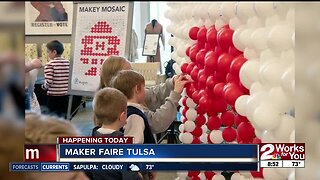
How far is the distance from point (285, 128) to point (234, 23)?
0.25 meters

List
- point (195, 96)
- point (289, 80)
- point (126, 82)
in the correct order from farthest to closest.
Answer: point (195, 96) < point (126, 82) < point (289, 80)

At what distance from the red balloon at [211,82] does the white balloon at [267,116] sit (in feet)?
0.98

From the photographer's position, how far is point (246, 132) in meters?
0.79

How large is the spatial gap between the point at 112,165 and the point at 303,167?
0.26m

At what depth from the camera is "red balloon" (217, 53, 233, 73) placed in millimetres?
867

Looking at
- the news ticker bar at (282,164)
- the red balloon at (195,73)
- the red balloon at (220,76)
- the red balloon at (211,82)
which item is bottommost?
the news ticker bar at (282,164)

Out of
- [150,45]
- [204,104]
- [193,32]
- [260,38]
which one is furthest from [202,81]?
[150,45]

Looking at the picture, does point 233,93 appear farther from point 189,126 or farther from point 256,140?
point 189,126

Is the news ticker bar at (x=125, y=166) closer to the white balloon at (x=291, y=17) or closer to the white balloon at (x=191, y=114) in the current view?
the white balloon at (x=291, y=17)

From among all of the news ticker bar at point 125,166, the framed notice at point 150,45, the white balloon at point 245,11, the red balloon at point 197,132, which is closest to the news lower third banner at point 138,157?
the news ticker bar at point 125,166

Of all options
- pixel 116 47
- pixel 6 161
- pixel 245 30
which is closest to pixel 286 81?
pixel 245 30

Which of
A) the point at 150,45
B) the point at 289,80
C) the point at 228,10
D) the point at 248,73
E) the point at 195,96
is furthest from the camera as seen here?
the point at 150,45

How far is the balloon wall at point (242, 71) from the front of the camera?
2.13 feet

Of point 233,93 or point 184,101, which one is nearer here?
point 233,93
